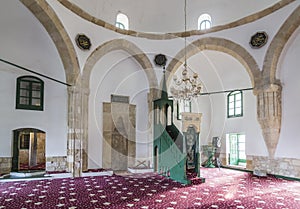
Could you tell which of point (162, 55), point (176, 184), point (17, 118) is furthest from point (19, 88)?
point (176, 184)

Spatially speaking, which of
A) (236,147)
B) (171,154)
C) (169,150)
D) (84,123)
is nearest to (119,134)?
(84,123)

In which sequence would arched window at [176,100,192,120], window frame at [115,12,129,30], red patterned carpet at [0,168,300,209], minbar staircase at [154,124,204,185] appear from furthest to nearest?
1. arched window at [176,100,192,120]
2. window frame at [115,12,129,30]
3. minbar staircase at [154,124,204,185]
4. red patterned carpet at [0,168,300,209]

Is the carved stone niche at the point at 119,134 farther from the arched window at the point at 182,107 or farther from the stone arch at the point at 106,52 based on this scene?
the arched window at the point at 182,107

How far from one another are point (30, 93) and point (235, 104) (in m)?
7.93

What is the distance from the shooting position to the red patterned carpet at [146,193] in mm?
4580

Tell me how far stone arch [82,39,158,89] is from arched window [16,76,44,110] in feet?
5.11

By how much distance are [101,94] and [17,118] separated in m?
2.85

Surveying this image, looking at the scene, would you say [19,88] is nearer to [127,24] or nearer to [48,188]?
[48,188]

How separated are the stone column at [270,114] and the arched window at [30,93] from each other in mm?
7299

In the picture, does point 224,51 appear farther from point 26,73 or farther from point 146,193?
point 26,73

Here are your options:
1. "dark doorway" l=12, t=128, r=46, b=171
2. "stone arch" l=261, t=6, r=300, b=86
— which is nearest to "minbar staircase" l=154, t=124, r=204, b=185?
"stone arch" l=261, t=6, r=300, b=86

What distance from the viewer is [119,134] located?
9.46 m

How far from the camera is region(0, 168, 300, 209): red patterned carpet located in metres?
4.58

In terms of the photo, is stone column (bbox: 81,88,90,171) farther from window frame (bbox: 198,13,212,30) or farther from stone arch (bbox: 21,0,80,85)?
window frame (bbox: 198,13,212,30)
